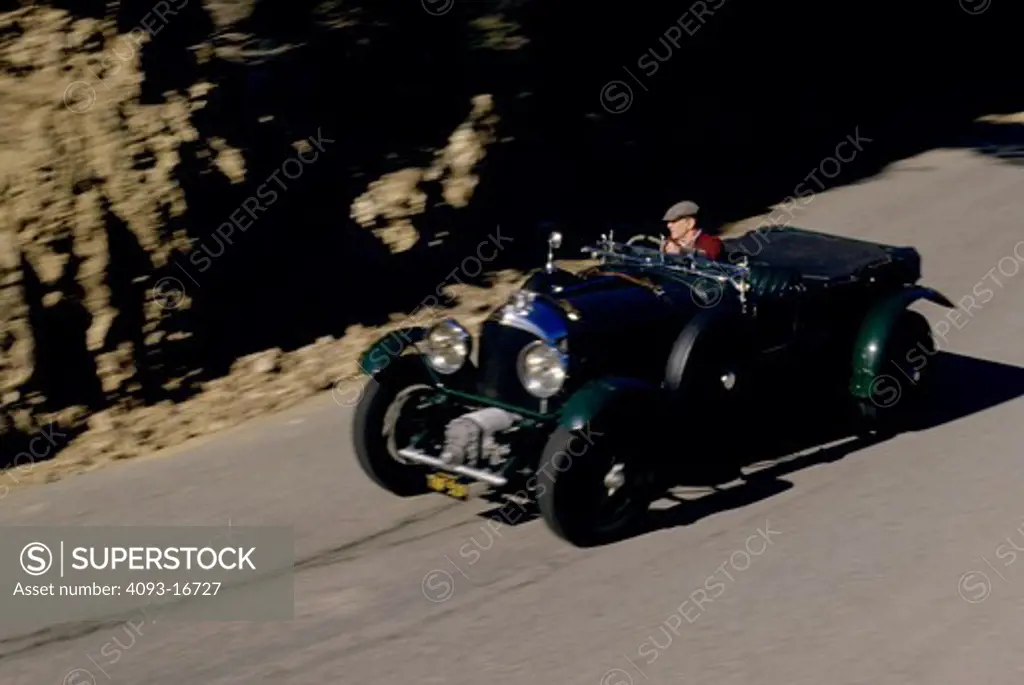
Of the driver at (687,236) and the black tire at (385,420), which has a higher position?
the driver at (687,236)

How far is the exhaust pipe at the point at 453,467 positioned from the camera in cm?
850

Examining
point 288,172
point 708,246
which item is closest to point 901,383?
point 708,246

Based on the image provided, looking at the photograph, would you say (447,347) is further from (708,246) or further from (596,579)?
(708,246)

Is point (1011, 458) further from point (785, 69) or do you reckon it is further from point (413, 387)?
point (785, 69)

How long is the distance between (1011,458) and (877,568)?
200 cm

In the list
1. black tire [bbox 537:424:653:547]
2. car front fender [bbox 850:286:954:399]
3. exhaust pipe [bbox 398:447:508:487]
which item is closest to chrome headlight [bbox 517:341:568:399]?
black tire [bbox 537:424:653:547]

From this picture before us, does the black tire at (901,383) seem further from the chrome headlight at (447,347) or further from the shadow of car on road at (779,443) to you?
the chrome headlight at (447,347)

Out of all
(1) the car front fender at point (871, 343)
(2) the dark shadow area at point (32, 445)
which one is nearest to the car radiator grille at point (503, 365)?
(1) the car front fender at point (871, 343)

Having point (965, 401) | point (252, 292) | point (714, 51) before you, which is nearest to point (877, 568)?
point (965, 401)

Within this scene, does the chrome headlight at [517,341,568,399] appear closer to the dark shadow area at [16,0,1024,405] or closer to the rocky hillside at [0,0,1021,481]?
the rocky hillside at [0,0,1021,481]

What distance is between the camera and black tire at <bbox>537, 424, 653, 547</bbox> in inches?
326

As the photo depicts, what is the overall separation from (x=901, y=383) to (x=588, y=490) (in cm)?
287

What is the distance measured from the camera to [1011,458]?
9797 mm

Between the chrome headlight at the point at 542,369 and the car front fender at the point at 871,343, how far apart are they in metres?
2.35
